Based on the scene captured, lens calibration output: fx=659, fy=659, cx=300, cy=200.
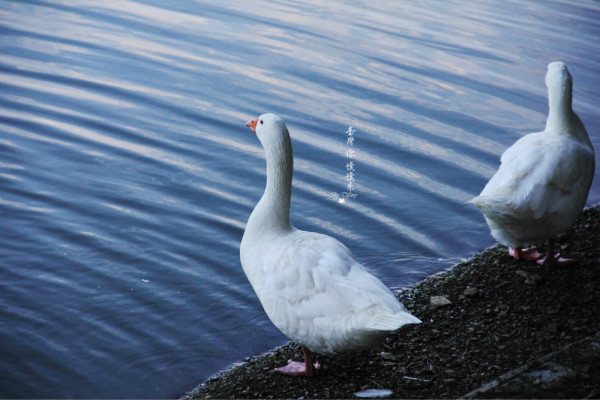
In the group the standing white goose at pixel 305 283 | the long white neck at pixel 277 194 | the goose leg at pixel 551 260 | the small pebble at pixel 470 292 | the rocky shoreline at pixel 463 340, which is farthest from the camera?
the goose leg at pixel 551 260

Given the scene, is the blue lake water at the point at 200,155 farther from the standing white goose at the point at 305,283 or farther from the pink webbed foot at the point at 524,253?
the standing white goose at the point at 305,283

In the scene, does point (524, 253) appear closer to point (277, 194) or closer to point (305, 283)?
point (277, 194)

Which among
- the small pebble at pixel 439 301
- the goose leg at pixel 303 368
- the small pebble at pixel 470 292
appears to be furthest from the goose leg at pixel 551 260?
the goose leg at pixel 303 368

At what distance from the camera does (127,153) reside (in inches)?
311

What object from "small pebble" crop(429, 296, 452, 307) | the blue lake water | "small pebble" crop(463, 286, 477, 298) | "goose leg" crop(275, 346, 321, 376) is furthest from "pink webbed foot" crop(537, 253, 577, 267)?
"goose leg" crop(275, 346, 321, 376)

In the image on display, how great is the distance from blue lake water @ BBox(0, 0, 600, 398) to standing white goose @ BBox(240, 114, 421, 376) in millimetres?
1073

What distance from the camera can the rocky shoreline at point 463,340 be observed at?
428cm

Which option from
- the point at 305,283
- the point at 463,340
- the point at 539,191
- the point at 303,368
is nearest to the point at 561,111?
the point at 539,191

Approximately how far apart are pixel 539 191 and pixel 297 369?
7.97 feet

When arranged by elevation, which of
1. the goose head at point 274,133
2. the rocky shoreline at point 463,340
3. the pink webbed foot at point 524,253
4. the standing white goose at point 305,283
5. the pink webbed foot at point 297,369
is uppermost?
the goose head at point 274,133

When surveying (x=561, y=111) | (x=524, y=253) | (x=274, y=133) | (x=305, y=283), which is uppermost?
(x=561, y=111)

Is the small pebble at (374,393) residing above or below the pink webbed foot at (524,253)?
below

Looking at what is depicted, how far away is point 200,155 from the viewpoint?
314 inches

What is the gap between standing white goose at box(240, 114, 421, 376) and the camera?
3924 mm
